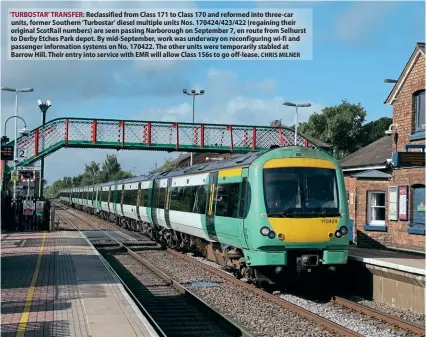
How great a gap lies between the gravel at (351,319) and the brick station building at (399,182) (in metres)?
5.82

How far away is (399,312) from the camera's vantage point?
35.1ft

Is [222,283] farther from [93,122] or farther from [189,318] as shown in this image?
[93,122]

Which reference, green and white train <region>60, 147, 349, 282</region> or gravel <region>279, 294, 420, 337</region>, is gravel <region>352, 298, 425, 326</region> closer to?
gravel <region>279, 294, 420, 337</region>

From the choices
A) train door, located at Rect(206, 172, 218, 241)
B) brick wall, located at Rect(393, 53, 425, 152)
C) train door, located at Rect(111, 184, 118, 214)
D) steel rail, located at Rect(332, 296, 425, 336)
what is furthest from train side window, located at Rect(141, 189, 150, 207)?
steel rail, located at Rect(332, 296, 425, 336)

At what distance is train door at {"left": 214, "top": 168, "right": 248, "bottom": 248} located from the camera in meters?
12.3

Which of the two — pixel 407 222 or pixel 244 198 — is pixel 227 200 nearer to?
pixel 244 198

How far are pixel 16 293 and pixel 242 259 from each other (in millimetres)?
4811

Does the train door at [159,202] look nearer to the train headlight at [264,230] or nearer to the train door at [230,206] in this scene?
the train door at [230,206]

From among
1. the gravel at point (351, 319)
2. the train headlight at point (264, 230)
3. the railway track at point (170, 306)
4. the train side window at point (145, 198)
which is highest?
the train side window at point (145, 198)

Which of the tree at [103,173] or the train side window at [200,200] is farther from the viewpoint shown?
the tree at [103,173]

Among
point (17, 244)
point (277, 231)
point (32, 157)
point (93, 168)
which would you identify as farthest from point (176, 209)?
point (93, 168)

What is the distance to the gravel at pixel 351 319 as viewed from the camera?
897 cm

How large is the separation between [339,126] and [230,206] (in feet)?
152

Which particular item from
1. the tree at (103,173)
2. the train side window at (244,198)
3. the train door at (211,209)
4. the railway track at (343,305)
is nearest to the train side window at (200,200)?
the train door at (211,209)
